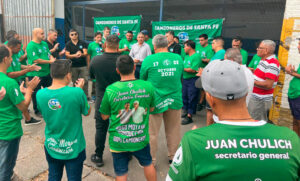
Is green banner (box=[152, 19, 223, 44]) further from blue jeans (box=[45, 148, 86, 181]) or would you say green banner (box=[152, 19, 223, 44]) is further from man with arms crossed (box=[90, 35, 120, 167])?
blue jeans (box=[45, 148, 86, 181])

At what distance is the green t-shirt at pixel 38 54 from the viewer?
4598mm

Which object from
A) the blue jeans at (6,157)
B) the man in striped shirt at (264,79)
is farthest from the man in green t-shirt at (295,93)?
the blue jeans at (6,157)

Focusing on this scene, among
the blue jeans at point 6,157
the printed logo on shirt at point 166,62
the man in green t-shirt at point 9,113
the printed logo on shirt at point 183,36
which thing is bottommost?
the blue jeans at point 6,157

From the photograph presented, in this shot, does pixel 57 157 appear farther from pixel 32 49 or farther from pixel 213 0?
pixel 213 0

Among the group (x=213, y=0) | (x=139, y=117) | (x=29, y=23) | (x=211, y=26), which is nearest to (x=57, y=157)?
(x=139, y=117)

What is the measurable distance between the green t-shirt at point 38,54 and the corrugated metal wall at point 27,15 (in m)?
4.27

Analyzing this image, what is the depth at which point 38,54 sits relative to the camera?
4691mm

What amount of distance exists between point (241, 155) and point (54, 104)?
1.65 meters

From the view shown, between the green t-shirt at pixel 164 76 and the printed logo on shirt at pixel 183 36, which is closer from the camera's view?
the green t-shirt at pixel 164 76

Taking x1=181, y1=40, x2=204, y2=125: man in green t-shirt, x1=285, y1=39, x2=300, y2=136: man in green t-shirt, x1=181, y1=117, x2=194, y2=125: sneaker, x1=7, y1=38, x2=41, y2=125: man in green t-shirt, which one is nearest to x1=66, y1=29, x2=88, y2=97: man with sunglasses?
x1=7, y1=38, x2=41, y2=125: man in green t-shirt

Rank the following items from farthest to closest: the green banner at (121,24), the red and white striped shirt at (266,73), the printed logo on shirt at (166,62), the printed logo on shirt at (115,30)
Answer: the printed logo on shirt at (115,30), the green banner at (121,24), the red and white striped shirt at (266,73), the printed logo on shirt at (166,62)

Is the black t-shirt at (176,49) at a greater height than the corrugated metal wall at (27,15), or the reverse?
the corrugated metal wall at (27,15)

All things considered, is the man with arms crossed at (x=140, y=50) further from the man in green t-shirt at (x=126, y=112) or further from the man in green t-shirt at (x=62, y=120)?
the man in green t-shirt at (x=62, y=120)

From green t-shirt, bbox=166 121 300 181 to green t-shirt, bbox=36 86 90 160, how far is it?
1.37 m
